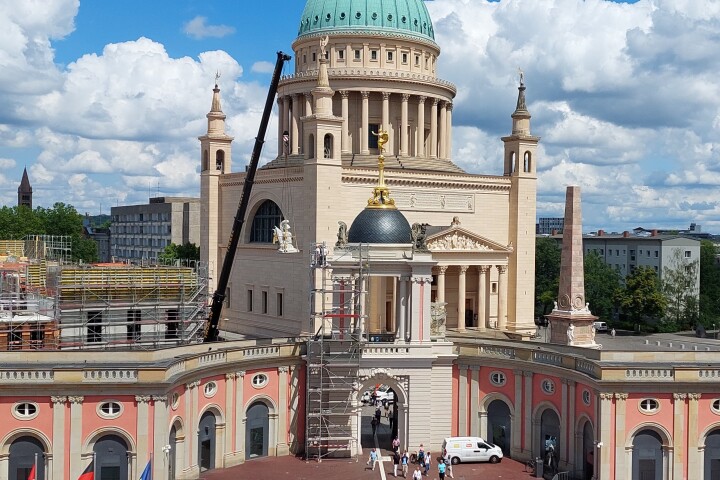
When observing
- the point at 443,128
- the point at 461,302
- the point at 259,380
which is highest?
the point at 443,128

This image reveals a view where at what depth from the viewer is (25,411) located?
3791 centimetres

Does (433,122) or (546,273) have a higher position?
(433,122)

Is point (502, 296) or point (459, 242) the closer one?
point (459, 242)

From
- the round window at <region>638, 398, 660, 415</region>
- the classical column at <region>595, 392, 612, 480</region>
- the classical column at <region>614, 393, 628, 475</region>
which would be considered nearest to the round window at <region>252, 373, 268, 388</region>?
the classical column at <region>595, 392, 612, 480</region>

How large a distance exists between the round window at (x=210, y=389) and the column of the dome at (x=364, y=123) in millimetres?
41670

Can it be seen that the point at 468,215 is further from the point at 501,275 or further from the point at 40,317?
the point at 40,317

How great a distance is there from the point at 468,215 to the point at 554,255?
40380 mm

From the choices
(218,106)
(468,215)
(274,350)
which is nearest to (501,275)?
(468,215)

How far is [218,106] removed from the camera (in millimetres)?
82000

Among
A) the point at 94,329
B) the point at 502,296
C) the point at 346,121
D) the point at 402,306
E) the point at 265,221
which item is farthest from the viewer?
the point at 346,121

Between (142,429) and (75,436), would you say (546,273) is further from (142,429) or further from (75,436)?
(75,436)

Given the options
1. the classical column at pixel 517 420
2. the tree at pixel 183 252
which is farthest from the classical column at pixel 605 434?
the tree at pixel 183 252

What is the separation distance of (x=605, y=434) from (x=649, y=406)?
7.32 feet

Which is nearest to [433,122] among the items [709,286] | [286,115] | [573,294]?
[286,115]
